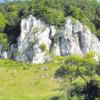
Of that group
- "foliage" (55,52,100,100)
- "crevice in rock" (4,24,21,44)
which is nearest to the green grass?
"foliage" (55,52,100,100)

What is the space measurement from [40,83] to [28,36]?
32.4 meters

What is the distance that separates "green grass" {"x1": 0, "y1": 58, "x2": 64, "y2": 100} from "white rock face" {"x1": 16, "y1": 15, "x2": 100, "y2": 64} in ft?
37.3

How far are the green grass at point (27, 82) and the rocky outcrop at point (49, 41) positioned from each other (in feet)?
37.4

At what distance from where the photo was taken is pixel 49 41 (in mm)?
94438

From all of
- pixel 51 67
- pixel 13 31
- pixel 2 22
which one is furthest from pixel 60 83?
pixel 13 31

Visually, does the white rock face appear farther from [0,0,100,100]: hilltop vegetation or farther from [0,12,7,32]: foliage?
[0,12,7,32]: foliage

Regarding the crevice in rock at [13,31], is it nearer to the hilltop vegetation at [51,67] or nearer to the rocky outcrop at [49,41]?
the hilltop vegetation at [51,67]

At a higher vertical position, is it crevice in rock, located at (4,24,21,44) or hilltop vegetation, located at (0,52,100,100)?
crevice in rock, located at (4,24,21,44)

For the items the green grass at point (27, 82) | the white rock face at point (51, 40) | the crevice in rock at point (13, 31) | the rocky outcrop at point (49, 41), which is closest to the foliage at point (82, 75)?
the green grass at point (27, 82)

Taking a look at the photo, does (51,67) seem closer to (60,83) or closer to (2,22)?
(60,83)

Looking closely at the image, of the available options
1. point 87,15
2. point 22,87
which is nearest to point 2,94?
point 22,87

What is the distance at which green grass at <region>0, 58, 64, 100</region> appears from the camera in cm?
5631

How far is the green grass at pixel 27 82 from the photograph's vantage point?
2217 inches

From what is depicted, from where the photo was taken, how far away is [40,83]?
63.4 metres
